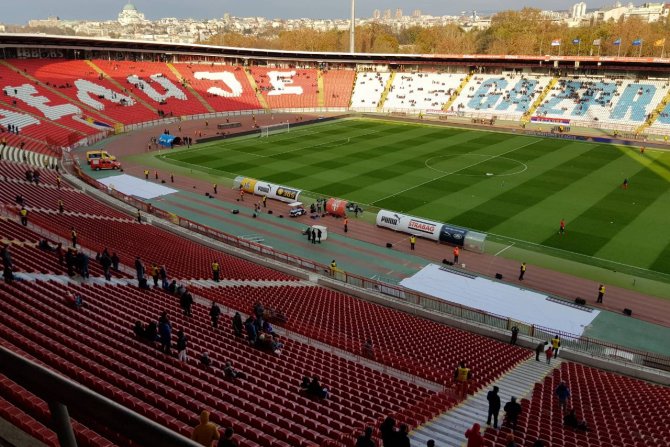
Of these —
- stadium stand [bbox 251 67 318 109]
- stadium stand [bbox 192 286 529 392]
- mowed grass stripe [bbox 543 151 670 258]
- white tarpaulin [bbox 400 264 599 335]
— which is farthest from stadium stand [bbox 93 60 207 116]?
stadium stand [bbox 192 286 529 392]

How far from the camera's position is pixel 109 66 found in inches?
3659

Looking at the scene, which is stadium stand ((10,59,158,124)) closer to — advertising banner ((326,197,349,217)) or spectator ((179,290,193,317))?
advertising banner ((326,197,349,217))

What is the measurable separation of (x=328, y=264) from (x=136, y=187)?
24433 mm

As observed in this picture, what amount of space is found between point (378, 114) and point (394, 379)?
278 feet

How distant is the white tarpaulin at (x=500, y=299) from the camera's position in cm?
2783

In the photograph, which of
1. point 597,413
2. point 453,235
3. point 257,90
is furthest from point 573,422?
point 257,90

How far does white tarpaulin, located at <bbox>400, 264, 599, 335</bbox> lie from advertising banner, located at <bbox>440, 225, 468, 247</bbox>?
4.12m

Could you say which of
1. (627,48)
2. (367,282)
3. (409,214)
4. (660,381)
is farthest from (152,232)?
(627,48)

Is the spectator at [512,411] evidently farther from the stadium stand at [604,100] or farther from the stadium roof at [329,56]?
the stadium roof at [329,56]

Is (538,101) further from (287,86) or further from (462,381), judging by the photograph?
(462,381)

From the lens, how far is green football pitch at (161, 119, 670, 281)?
39375 mm

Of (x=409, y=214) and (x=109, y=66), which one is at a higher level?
(x=109, y=66)

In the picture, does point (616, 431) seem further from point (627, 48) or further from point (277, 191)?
point (627, 48)

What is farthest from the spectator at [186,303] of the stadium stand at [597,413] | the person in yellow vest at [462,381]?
the stadium stand at [597,413]
